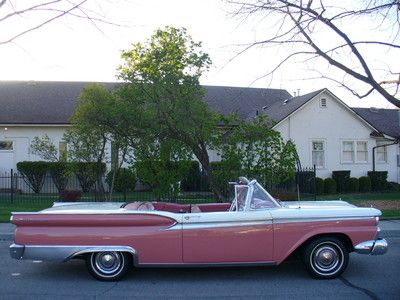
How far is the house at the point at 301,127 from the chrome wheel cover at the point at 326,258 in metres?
17.6

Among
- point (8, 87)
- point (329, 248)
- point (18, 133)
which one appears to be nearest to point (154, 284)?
point (329, 248)

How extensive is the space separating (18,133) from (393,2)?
18463 mm

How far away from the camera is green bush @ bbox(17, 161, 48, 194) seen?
72.9 feet

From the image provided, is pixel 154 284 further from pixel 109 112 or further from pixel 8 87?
pixel 8 87

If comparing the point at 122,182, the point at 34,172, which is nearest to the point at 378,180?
the point at 122,182

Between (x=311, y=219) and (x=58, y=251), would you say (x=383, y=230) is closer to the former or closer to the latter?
(x=311, y=219)

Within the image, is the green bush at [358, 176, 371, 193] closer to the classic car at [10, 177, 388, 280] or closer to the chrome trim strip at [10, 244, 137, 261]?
the classic car at [10, 177, 388, 280]

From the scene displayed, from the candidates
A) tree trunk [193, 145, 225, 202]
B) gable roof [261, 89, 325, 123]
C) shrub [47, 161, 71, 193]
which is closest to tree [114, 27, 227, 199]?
tree trunk [193, 145, 225, 202]

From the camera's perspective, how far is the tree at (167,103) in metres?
12.2

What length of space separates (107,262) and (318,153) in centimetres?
2070

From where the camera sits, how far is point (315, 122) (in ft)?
83.9

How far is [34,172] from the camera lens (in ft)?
73.2

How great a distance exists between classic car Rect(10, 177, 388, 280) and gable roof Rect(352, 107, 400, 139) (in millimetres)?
22402

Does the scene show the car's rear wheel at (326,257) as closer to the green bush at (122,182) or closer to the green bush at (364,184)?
the green bush at (122,182)
